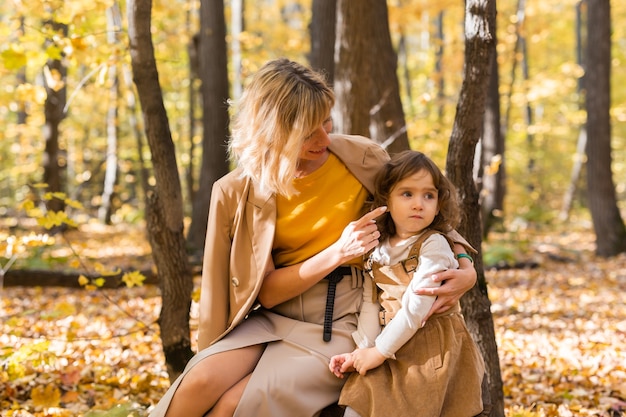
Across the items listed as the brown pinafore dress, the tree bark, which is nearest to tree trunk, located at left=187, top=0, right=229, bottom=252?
the tree bark

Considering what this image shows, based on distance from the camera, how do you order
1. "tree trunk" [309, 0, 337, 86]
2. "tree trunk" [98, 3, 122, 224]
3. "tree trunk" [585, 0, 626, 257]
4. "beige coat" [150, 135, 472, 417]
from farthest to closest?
"tree trunk" [98, 3, 122, 224]
"tree trunk" [585, 0, 626, 257]
"tree trunk" [309, 0, 337, 86]
"beige coat" [150, 135, 472, 417]

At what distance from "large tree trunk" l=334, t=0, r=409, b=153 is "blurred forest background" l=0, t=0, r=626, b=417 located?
67 millimetres

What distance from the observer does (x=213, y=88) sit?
8484 mm

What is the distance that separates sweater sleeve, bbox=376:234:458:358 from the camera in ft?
7.34

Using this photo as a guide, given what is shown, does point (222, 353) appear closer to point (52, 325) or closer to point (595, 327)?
point (52, 325)

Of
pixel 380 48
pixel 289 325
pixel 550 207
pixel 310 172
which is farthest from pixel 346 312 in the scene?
pixel 550 207

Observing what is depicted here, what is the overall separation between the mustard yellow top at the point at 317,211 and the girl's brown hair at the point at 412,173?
16cm

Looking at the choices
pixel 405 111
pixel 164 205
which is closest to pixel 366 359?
pixel 164 205

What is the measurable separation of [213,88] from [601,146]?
19.0 feet

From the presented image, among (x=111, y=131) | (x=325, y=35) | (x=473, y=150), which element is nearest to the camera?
(x=473, y=150)

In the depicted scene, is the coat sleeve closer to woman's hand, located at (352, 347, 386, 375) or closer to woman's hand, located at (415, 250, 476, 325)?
woman's hand, located at (352, 347, 386, 375)

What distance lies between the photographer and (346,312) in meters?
2.56

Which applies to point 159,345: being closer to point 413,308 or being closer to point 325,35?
point 413,308

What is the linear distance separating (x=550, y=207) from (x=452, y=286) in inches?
682
